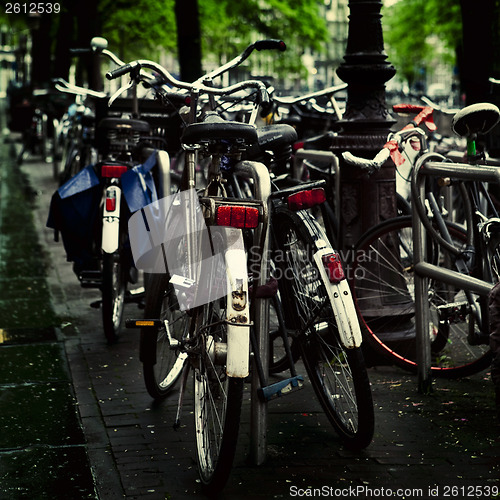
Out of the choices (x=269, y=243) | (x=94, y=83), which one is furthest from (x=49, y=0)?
(x=269, y=243)

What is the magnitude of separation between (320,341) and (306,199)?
0.63 metres

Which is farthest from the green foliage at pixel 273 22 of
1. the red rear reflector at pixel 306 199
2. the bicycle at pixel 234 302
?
the red rear reflector at pixel 306 199

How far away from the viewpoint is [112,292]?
5.62 meters

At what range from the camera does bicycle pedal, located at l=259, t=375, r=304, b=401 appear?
3654 millimetres

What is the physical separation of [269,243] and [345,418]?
0.83 metres

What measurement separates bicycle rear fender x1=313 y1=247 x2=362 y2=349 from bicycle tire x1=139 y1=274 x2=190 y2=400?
0.69m

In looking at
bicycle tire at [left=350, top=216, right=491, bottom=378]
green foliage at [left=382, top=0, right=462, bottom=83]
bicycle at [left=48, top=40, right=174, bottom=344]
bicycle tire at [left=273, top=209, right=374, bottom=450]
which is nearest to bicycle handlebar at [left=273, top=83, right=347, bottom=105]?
bicycle at [left=48, top=40, right=174, bottom=344]

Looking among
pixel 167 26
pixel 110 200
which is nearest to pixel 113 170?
pixel 110 200

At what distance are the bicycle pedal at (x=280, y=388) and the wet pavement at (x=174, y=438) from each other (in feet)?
0.98

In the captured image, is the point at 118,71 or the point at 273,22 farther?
the point at 273,22

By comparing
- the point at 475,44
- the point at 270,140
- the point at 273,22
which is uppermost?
the point at 273,22

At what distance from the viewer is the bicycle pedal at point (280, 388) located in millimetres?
3654

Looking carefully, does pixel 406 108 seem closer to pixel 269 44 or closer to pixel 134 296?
pixel 269 44
